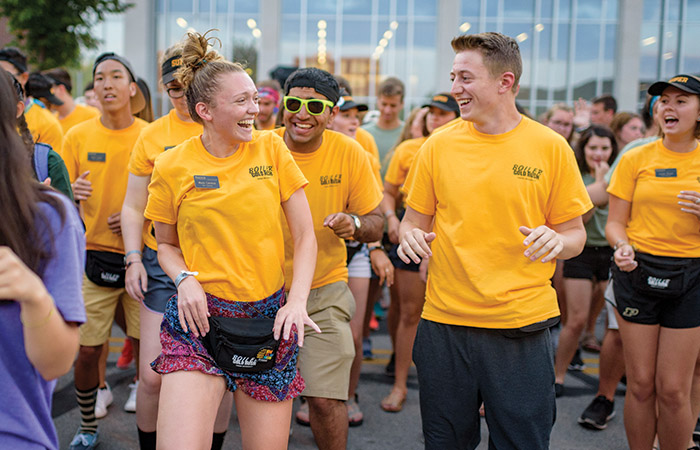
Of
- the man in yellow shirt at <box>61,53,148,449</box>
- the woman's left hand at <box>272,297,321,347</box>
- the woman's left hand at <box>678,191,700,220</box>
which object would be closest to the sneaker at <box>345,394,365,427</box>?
the man in yellow shirt at <box>61,53,148,449</box>

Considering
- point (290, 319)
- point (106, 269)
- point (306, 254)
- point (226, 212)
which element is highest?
point (226, 212)

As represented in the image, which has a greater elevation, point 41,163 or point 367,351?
point 41,163

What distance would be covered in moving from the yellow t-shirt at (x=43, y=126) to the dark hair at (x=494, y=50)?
134 inches

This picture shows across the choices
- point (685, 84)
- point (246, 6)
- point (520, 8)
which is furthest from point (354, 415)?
point (520, 8)

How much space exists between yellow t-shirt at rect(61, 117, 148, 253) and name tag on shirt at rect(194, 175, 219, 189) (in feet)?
6.11

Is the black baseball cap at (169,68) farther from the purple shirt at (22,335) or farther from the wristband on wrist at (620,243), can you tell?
the wristband on wrist at (620,243)

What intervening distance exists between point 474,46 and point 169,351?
1.95 metres

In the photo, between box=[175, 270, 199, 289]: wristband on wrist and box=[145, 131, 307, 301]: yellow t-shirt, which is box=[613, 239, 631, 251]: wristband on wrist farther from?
box=[175, 270, 199, 289]: wristband on wrist

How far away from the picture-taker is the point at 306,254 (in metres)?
2.93

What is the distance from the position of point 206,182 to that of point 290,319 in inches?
27.8

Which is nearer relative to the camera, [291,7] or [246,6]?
[291,7]

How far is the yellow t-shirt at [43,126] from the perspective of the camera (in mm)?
4949

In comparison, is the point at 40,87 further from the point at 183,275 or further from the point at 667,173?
the point at 667,173

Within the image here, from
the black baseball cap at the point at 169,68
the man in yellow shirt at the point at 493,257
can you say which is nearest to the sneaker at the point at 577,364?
the man in yellow shirt at the point at 493,257
